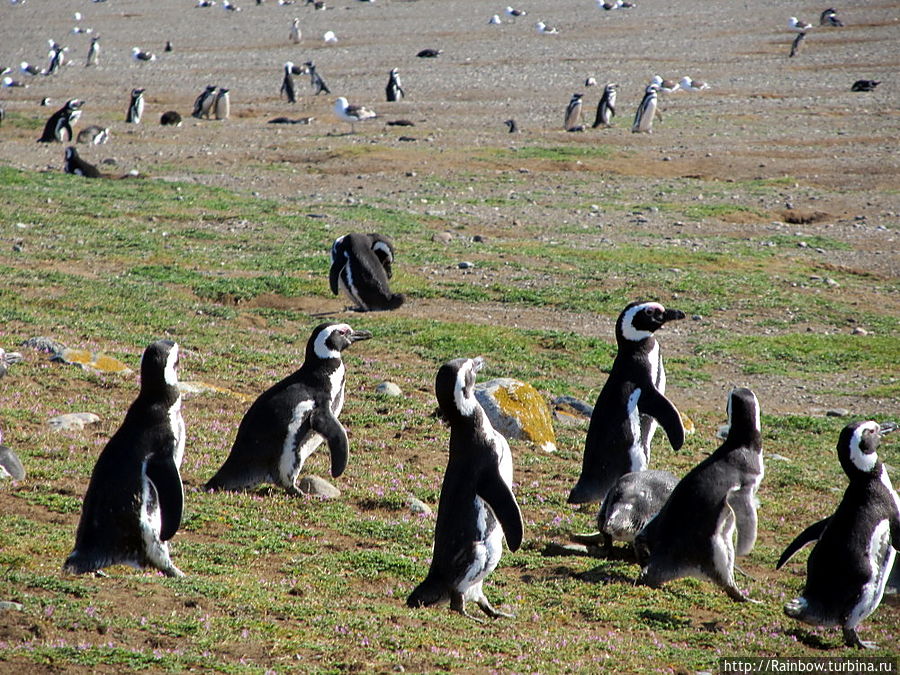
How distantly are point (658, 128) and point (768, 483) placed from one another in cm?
2882

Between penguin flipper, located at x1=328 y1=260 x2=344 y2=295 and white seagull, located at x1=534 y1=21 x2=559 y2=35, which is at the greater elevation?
white seagull, located at x1=534 y1=21 x2=559 y2=35

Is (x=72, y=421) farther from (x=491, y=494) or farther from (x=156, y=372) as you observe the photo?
(x=491, y=494)

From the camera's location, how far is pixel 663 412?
8641 millimetres

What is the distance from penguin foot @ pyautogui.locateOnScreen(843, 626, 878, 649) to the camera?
20.8 feet

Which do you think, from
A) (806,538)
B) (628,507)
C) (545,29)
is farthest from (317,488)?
(545,29)

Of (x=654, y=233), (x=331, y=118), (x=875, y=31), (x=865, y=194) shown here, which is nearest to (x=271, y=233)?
(x=654, y=233)

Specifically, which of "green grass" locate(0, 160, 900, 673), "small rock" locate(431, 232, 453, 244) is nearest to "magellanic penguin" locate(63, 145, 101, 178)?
"green grass" locate(0, 160, 900, 673)

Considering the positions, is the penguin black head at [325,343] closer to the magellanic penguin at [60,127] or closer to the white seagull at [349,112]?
the magellanic penguin at [60,127]

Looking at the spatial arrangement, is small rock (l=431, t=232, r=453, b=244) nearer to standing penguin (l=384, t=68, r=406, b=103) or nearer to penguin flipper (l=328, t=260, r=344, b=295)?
penguin flipper (l=328, t=260, r=344, b=295)

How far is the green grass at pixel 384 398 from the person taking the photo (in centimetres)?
567

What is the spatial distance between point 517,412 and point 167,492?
14.9 ft

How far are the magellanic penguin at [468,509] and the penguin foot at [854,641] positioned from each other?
203cm

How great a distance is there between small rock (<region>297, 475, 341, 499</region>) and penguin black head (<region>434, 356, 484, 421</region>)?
6.46 feet

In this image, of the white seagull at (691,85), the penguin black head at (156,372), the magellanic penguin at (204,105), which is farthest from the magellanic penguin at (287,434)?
the white seagull at (691,85)
